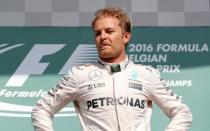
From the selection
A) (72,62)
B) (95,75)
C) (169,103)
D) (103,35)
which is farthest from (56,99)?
(72,62)

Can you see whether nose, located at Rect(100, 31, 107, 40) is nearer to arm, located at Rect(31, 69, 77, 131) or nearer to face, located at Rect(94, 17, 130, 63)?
face, located at Rect(94, 17, 130, 63)

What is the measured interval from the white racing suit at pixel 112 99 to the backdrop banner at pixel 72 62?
146cm

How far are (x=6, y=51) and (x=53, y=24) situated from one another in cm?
35

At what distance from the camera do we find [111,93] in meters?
2.08

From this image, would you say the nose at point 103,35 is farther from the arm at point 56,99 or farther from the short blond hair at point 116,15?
the arm at point 56,99

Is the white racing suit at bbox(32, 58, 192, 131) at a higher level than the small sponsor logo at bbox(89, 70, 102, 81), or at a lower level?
lower

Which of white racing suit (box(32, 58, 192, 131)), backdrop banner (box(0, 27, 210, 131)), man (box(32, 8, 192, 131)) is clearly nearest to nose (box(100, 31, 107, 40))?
man (box(32, 8, 192, 131))

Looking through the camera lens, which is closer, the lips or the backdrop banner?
the lips

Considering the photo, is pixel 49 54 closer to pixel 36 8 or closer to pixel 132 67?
pixel 36 8

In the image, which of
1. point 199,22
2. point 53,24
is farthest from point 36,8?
point 199,22

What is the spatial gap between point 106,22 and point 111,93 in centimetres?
27

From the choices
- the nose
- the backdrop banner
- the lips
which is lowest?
the backdrop banner

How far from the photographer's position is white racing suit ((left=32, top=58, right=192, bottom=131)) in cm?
205

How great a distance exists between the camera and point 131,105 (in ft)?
6.82
